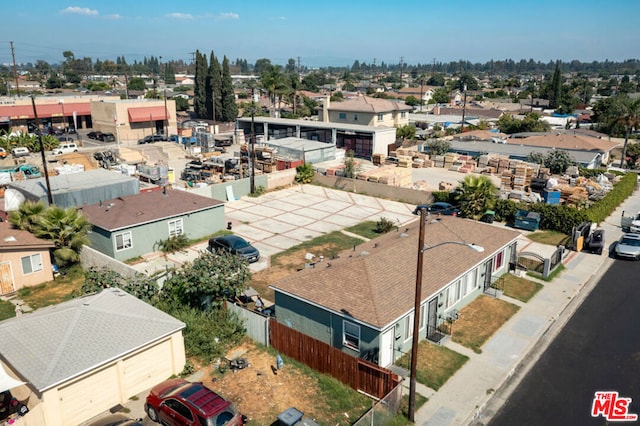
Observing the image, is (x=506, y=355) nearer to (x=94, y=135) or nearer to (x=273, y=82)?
(x=94, y=135)

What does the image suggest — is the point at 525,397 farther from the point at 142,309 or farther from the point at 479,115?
the point at 479,115

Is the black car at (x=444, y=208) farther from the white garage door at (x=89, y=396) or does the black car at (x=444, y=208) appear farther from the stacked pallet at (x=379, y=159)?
the white garage door at (x=89, y=396)

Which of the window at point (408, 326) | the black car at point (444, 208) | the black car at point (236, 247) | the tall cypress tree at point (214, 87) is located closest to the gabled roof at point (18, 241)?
the black car at point (236, 247)

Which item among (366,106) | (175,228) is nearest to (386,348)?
(175,228)

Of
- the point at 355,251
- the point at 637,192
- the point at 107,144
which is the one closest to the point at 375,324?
the point at 355,251

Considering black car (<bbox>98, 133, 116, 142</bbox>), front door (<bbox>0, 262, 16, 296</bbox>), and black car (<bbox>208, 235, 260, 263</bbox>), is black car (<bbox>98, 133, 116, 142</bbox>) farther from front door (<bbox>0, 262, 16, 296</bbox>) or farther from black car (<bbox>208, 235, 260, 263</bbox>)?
front door (<bbox>0, 262, 16, 296</bbox>)
